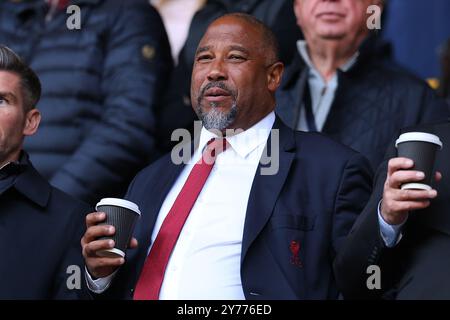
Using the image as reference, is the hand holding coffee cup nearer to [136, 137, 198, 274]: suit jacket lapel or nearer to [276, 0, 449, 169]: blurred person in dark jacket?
[136, 137, 198, 274]: suit jacket lapel

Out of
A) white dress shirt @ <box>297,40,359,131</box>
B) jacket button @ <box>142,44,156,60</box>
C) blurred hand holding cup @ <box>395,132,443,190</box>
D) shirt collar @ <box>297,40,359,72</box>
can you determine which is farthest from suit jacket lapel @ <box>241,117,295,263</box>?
jacket button @ <box>142,44,156,60</box>

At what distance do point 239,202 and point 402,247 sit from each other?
60 cm

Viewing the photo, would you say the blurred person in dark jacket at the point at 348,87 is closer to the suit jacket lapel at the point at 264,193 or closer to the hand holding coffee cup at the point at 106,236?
the suit jacket lapel at the point at 264,193

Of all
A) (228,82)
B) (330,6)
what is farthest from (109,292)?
(330,6)

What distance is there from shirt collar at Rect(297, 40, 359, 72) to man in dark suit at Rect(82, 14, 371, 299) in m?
0.71

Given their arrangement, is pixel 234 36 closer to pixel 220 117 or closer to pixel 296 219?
pixel 220 117

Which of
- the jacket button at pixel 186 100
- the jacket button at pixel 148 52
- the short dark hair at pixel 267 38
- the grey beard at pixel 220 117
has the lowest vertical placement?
the jacket button at pixel 186 100

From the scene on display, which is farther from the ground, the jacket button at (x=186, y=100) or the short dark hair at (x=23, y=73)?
the short dark hair at (x=23, y=73)

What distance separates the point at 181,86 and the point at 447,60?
157 centimetres

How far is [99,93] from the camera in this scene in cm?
487

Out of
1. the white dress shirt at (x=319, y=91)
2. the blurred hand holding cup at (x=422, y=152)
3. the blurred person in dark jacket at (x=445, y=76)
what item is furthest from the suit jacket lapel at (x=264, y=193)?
the blurred person in dark jacket at (x=445, y=76)

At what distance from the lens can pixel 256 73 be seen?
3.91m

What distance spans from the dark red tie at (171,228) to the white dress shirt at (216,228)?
19mm

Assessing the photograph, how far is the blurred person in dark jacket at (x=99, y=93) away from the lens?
15.5 feet
